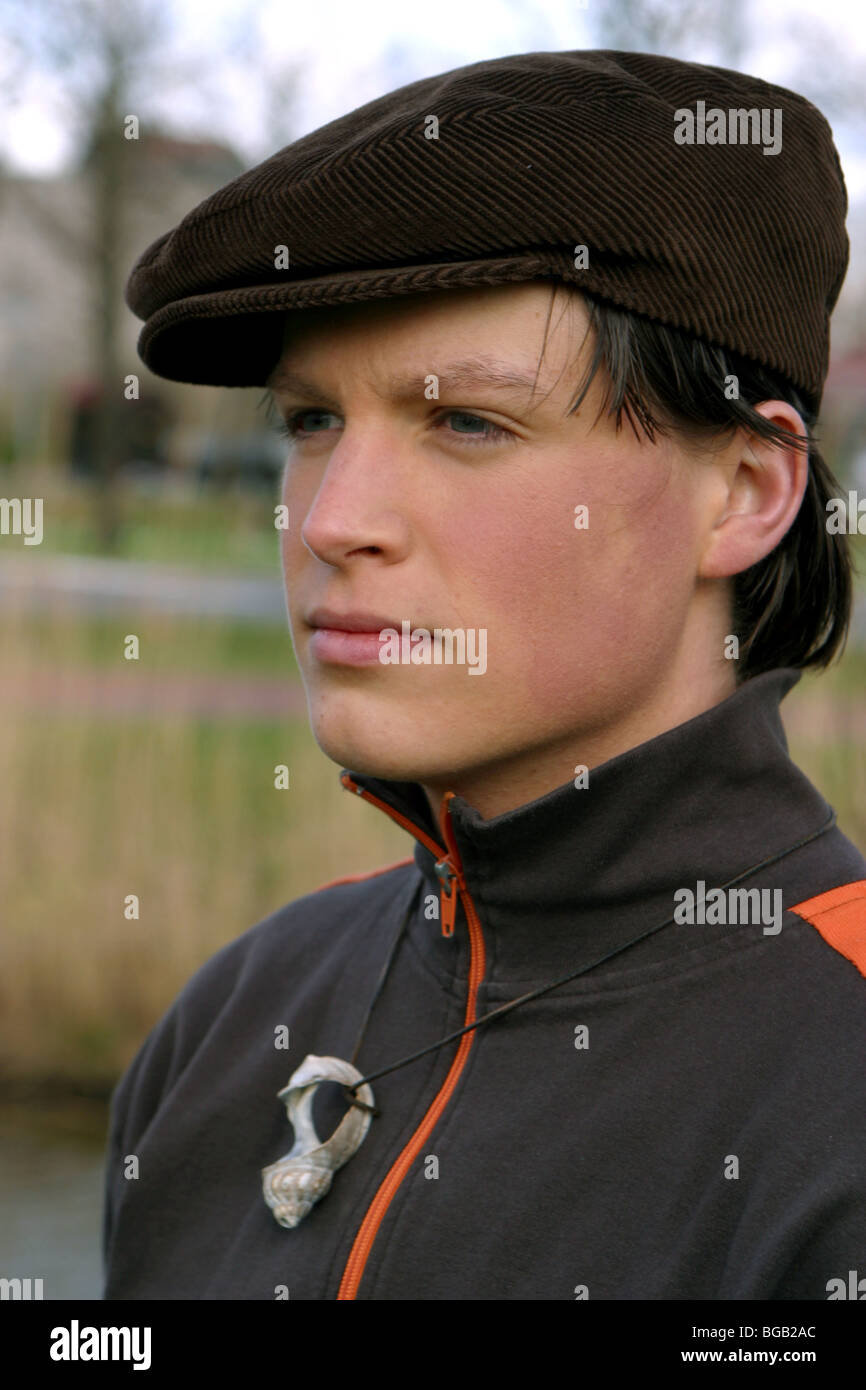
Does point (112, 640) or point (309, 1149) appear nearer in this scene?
point (309, 1149)

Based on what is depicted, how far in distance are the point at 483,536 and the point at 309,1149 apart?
0.61m

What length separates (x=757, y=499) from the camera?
1416mm

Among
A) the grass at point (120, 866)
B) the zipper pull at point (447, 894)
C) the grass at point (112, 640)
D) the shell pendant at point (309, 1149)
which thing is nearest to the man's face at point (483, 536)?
the zipper pull at point (447, 894)

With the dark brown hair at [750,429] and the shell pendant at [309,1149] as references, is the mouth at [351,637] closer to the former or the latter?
the dark brown hair at [750,429]

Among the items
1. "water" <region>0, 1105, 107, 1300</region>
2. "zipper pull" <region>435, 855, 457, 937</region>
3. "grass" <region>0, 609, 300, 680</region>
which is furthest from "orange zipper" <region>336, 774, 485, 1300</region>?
"grass" <region>0, 609, 300, 680</region>

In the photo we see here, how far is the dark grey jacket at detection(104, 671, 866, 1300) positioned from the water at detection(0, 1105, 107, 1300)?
2.43 metres

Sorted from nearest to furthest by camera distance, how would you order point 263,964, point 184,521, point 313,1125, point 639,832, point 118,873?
point 639,832
point 313,1125
point 263,964
point 118,873
point 184,521

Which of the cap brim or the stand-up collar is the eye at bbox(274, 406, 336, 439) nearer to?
the cap brim

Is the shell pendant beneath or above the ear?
beneath

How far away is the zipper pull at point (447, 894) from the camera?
1407 millimetres

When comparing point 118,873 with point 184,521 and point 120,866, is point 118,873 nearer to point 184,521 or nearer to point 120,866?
point 120,866

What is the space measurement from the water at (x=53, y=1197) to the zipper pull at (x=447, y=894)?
264 centimetres

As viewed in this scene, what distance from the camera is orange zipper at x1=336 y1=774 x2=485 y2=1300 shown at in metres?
1.31

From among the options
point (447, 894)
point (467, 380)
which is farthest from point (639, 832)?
point (467, 380)
